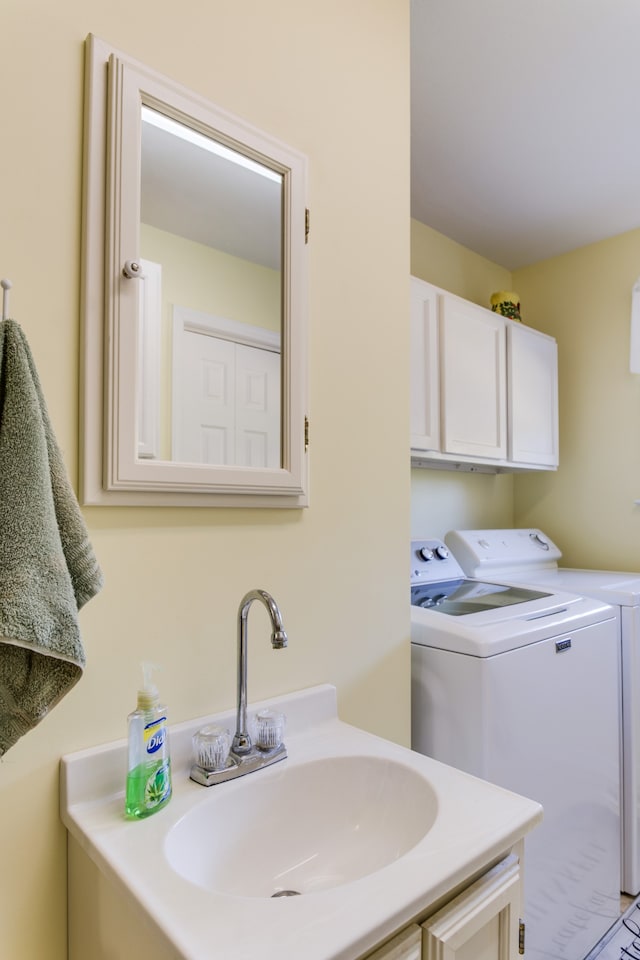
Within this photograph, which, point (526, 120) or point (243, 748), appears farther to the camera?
point (526, 120)

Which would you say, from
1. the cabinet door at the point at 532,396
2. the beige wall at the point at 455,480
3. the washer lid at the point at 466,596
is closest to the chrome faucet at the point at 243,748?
the washer lid at the point at 466,596

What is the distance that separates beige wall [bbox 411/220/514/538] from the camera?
2609 mm

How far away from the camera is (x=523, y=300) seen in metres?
3.17

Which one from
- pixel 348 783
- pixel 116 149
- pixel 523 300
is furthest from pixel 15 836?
pixel 523 300

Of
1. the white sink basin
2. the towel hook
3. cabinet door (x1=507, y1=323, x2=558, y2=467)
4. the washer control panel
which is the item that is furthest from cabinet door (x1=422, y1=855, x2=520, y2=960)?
cabinet door (x1=507, y1=323, x2=558, y2=467)

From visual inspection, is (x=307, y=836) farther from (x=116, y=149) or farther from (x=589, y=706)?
(x=116, y=149)

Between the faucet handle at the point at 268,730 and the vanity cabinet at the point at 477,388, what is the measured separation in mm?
1247

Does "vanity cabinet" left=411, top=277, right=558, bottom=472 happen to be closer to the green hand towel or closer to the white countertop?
the white countertop

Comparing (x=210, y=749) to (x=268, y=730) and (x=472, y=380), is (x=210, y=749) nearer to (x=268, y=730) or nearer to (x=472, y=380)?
(x=268, y=730)

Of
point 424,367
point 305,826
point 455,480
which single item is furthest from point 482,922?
point 455,480

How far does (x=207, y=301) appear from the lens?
110 centimetres

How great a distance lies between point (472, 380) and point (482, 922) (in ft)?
6.24

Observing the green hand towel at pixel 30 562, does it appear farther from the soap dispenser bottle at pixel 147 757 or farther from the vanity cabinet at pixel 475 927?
the vanity cabinet at pixel 475 927

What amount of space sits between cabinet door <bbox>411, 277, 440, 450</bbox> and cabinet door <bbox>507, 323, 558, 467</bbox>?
55 cm
